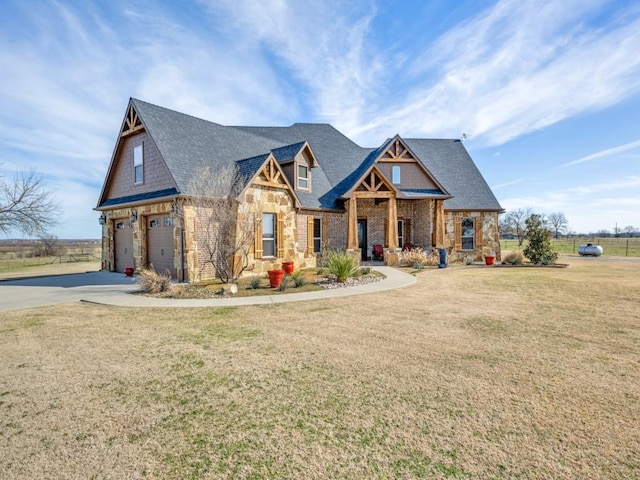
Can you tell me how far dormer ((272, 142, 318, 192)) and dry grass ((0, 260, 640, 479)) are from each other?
433 inches

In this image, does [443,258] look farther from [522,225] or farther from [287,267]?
[522,225]

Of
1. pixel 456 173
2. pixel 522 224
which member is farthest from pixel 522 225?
pixel 456 173

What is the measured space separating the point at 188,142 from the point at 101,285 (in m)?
7.31

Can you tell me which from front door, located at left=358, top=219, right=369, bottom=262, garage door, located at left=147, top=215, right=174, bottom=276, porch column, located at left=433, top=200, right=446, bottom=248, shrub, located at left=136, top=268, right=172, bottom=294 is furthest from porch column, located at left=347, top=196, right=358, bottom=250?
shrub, located at left=136, top=268, right=172, bottom=294

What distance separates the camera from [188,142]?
1532cm

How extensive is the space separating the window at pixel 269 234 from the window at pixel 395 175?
8.91 m

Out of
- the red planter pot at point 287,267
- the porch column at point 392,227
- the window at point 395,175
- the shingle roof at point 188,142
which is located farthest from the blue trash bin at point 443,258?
the shingle roof at point 188,142

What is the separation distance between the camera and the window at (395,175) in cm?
2056

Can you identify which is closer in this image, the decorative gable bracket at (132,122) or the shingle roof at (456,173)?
the decorative gable bracket at (132,122)

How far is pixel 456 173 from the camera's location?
23.5 meters

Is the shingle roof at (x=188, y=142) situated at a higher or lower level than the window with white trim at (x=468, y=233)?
higher

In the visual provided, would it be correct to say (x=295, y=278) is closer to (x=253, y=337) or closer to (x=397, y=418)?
(x=253, y=337)

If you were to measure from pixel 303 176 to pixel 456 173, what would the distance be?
39.7 feet

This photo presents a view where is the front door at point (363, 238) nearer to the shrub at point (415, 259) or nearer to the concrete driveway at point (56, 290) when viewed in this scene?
the shrub at point (415, 259)
